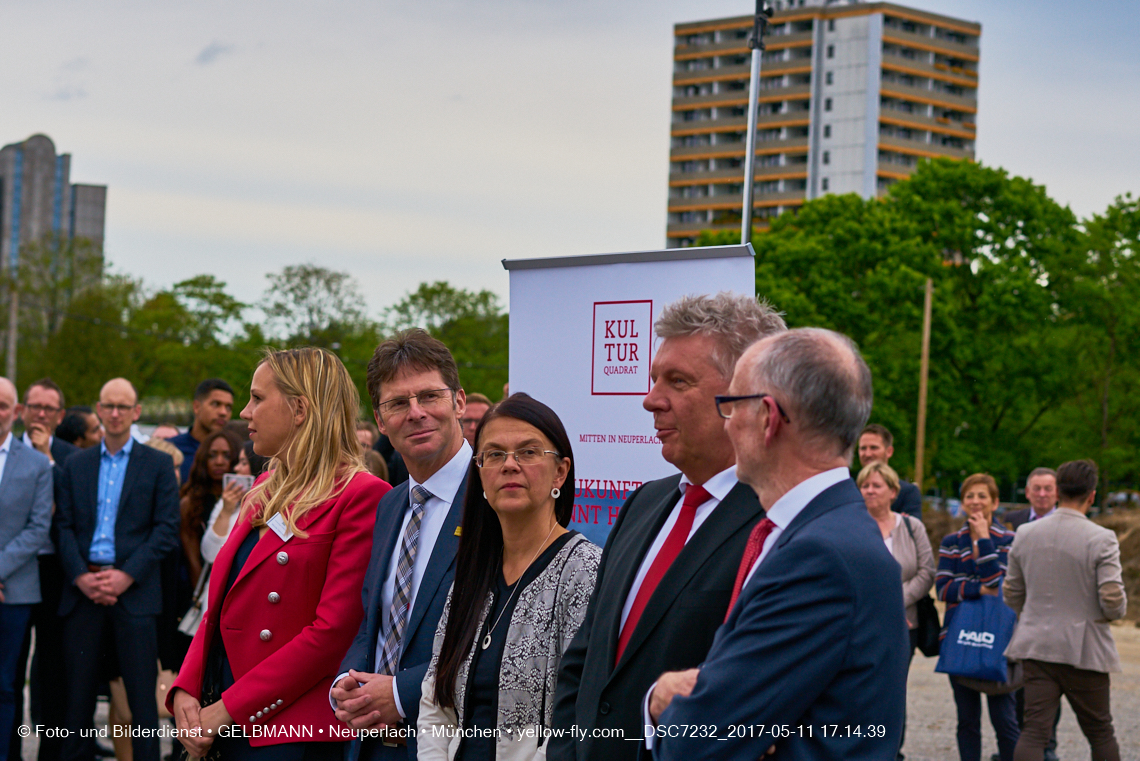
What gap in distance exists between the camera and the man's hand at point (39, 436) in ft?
29.2

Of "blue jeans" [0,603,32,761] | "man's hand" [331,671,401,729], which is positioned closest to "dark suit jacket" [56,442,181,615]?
"blue jeans" [0,603,32,761]

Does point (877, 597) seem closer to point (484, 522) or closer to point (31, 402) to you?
point (484, 522)

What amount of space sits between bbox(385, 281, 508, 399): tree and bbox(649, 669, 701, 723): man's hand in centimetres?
5070

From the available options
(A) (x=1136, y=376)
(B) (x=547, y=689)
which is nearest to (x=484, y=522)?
(B) (x=547, y=689)

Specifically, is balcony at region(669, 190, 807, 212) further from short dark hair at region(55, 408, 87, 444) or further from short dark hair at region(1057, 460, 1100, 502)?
short dark hair at region(1057, 460, 1100, 502)

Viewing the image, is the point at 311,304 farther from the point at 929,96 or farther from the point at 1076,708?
the point at 929,96

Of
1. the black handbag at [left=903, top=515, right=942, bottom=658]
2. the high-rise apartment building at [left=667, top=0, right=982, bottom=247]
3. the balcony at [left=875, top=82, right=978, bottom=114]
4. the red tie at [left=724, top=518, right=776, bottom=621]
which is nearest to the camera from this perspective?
the red tie at [left=724, top=518, right=776, bottom=621]

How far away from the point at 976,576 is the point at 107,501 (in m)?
5.83

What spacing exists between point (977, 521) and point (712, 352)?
17.7 ft

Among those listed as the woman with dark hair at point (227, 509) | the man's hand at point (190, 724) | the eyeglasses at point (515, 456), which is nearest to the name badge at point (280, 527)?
the man's hand at point (190, 724)

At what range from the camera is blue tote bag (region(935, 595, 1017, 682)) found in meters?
7.37

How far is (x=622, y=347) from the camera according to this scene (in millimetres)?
4723

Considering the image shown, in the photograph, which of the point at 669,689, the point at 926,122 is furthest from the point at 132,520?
the point at 926,122

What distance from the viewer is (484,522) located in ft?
11.9
